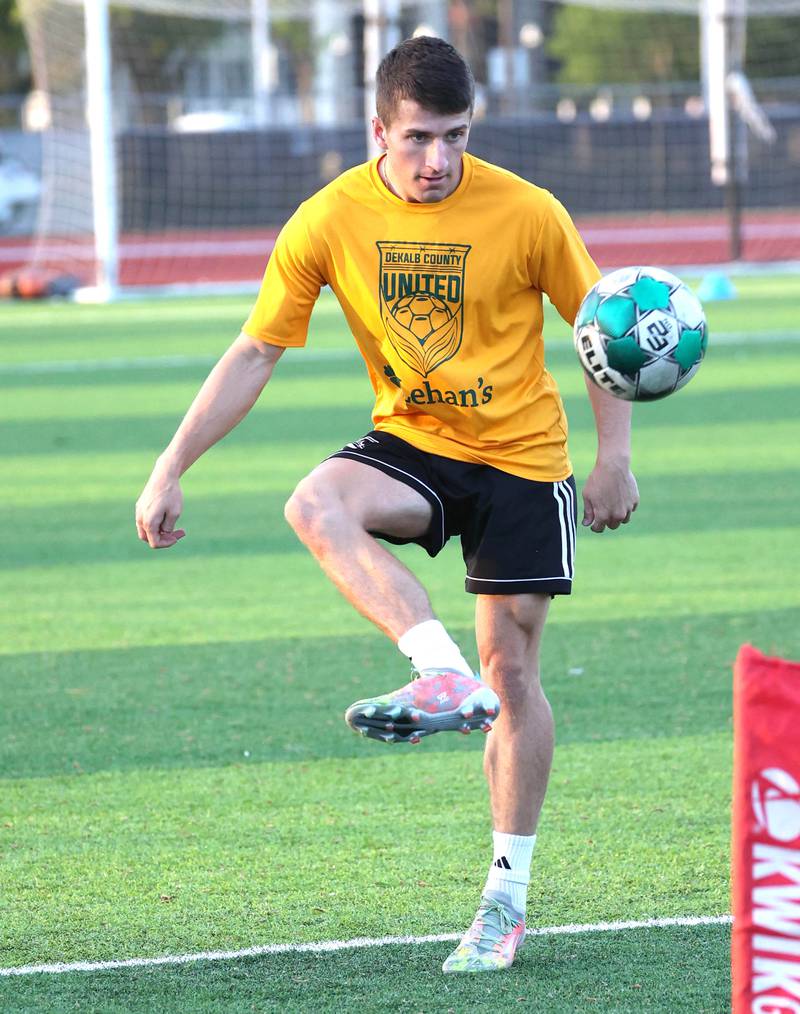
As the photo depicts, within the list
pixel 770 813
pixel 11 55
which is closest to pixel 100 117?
pixel 770 813

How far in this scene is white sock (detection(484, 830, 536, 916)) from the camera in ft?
14.0

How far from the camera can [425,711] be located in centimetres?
373

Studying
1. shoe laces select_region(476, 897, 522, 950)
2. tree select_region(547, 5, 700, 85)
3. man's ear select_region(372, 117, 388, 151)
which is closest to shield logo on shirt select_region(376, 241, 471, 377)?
man's ear select_region(372, 117, 388, 151)

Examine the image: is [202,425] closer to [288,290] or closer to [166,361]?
[288,290]

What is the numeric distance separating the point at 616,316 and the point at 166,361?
47.7 feet

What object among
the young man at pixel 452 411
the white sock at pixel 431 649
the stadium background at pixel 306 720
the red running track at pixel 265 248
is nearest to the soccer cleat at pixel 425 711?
the white sock at pixel 431 649

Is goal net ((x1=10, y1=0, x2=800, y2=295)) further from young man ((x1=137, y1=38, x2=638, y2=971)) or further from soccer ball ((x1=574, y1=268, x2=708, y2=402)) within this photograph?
soccer ball ((x1=574, y1=268, x2=708, y2=402))

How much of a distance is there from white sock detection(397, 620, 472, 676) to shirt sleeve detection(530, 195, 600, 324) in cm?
84

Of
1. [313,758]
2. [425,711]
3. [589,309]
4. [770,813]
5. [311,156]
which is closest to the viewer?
[770,813]

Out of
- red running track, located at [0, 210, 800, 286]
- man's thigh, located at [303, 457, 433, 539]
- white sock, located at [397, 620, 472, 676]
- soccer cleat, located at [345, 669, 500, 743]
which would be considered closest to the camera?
soccer cleat, located at [345, 669, 500, 743]

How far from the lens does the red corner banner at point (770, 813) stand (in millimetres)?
2844

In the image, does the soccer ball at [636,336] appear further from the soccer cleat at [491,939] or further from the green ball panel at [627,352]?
the soccer cleat at [491,939]

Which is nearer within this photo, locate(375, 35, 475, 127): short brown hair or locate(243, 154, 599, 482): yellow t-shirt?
locate(375, 35, 475, 127): short brown hair

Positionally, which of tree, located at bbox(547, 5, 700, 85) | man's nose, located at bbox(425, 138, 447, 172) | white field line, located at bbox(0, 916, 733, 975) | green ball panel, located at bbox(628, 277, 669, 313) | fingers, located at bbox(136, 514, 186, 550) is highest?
man's nose, located at bbox(425, 138, 447, 172)
